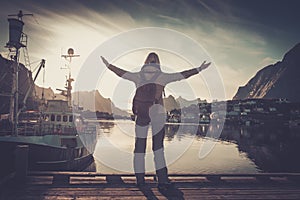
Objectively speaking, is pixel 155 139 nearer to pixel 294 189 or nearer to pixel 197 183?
pixel 197 183

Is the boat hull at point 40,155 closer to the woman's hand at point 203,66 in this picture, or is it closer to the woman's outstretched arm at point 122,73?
the woman's outstretched arm at point 122,73

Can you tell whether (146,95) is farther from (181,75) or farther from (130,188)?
(130,188)

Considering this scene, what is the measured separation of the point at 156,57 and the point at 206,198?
13.2 ft

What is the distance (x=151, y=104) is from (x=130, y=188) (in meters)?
2.43

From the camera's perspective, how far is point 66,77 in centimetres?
4500

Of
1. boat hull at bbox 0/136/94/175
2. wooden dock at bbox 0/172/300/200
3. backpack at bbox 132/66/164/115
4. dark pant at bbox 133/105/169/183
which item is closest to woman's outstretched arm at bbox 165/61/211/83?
backpack at bbox 132/66/164/115

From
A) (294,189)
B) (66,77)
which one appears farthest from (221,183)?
(66,77)

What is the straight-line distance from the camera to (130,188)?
7008 mm

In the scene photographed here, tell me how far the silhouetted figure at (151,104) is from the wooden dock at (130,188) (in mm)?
585

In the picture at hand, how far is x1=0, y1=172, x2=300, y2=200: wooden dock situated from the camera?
6.29 meters

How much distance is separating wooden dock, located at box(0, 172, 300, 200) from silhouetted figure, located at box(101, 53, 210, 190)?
1.92ft

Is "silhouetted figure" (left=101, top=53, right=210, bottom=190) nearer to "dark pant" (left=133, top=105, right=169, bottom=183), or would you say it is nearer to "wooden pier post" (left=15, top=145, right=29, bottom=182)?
"dark pant" (left=133, top=105, right=169, bottom=183)

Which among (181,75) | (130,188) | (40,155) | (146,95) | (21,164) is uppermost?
(181,75)

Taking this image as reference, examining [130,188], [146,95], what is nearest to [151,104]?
[146,95]
